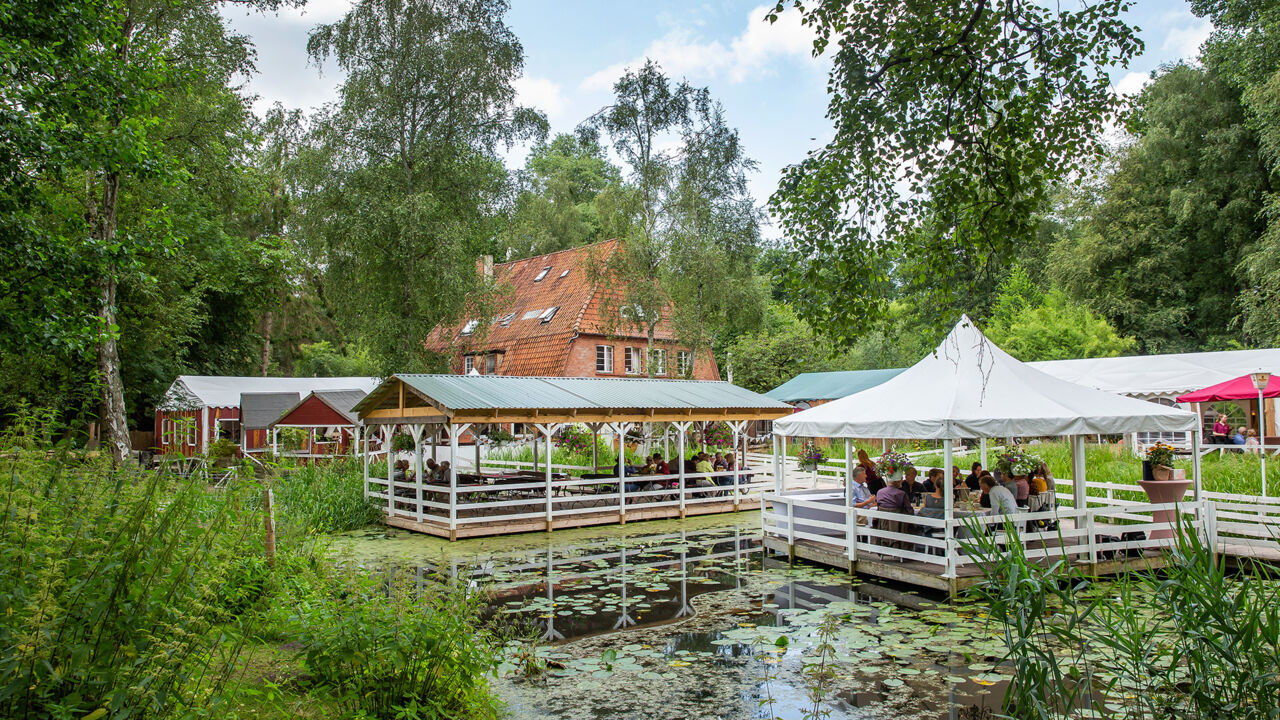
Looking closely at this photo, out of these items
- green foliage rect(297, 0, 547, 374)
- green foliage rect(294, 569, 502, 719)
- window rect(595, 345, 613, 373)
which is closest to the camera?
green foliage rect(294, 569, 502, 719)

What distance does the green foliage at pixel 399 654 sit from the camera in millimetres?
4637

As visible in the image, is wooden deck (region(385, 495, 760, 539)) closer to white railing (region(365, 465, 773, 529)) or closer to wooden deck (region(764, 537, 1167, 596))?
white railing (region(365, 465, 773, 529))

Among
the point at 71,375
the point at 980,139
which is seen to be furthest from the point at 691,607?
the point at 71,375

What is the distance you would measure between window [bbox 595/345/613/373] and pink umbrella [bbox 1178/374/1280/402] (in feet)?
63.3

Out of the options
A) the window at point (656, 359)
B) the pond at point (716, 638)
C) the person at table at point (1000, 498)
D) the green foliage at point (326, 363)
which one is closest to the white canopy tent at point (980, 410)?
the person at table at point (1000, 498)

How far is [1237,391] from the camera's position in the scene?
1762 cm

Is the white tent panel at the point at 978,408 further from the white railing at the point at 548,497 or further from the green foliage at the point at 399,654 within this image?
the green foliage at the point at 399,654

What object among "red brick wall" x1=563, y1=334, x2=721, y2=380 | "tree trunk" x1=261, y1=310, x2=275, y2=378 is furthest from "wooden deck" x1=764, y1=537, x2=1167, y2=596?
"tree trunk" x1=261, y1=310, x2=275, y2=378

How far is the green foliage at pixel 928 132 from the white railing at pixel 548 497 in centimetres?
934

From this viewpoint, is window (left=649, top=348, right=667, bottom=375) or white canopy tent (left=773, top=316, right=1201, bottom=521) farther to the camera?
window (left=649, top=348, right=667, bottom=375)

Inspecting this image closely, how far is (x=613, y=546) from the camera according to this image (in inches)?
539

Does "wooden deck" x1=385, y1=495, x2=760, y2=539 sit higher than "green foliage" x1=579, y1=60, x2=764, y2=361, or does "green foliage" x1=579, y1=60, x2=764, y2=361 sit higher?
"green foliage" x1=579, y1=60, x2=764, y2=361

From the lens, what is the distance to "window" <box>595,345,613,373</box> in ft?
106

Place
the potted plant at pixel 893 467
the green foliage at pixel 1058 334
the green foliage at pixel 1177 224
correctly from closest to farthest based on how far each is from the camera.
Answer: the potted plant at pixel 893 467 → the green foliage at pixel 1177 224 → the green foliage at pixel 1058 334
